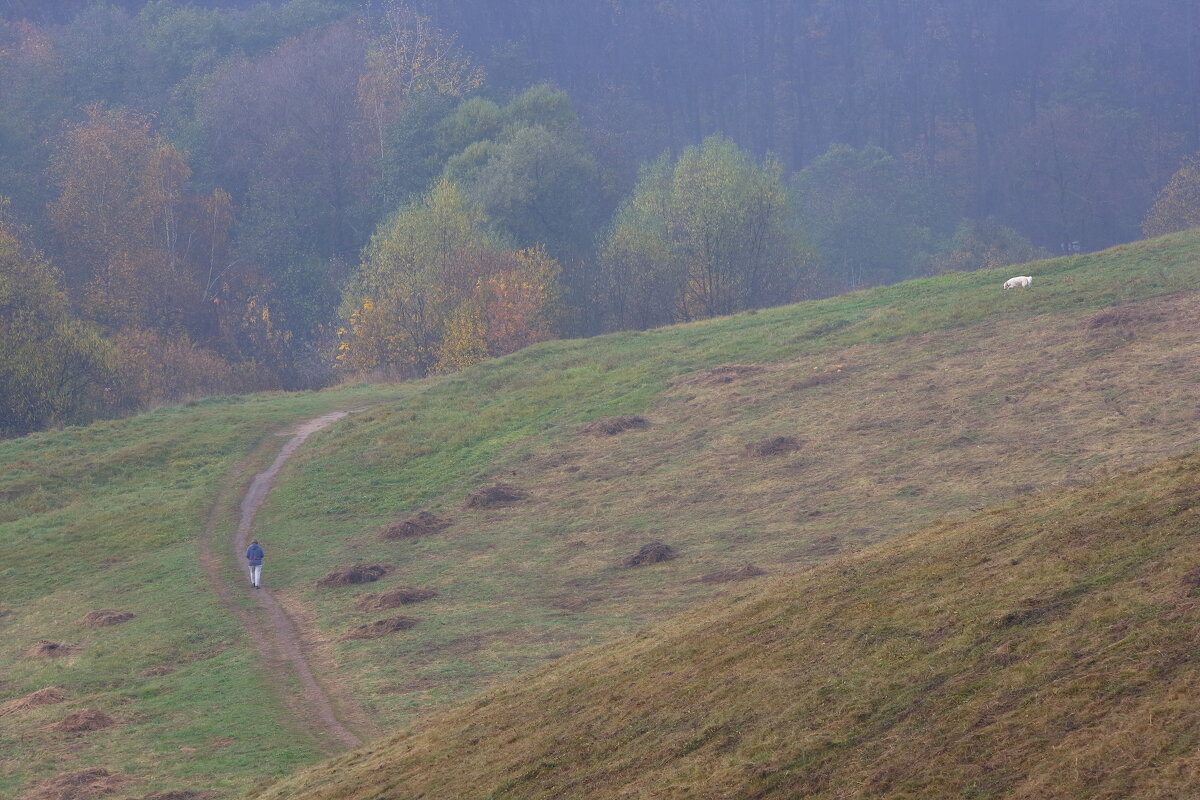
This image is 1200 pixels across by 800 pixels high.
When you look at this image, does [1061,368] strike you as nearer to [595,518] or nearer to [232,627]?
[595,518]

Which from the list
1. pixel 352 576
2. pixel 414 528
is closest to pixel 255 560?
pixel 352 576

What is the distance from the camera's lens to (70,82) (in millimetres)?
103375

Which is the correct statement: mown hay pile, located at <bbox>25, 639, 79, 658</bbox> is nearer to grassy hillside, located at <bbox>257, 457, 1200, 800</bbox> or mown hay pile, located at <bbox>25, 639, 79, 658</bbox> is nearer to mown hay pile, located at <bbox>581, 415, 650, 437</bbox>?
grassy hillside, located at <bbox>257, 457, 1200, 800</bbox>

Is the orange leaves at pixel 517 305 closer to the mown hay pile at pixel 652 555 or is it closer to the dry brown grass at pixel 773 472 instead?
the dry brown grass at pixel 773 472

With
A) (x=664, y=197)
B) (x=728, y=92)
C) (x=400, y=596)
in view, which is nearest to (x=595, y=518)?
(x=400, y=596)

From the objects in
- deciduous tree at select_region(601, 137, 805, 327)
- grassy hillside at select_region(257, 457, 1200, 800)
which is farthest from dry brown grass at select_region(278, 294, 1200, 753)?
deciduous tree at select_region(601, 137, 805, 327)

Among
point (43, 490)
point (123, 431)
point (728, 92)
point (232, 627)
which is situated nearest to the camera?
point (232, 627)

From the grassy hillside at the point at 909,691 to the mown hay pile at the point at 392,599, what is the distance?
31.4 ft

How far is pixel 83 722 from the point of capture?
20.9 m

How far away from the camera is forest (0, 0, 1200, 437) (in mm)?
74375

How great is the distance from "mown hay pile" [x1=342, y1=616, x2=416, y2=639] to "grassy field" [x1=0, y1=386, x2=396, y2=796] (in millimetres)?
2099

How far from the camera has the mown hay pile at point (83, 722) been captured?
20.7 m

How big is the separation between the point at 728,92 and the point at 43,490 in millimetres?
116200

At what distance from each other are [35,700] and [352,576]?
834 centimetres
